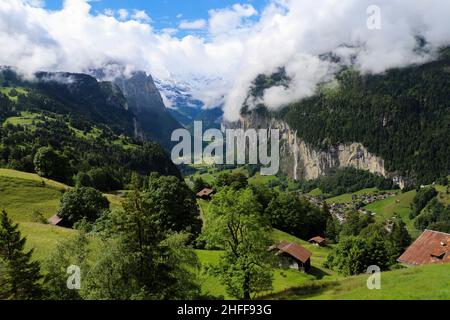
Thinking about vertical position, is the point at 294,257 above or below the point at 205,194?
below

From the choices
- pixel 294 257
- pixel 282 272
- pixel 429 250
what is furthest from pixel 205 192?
pixel 282 272

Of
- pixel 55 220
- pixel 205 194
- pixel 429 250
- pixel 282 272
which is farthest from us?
pixel 205 194

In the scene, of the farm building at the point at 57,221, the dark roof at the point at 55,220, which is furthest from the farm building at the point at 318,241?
the dark roof at the point at 55,220

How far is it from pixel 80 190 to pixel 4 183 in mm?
24184

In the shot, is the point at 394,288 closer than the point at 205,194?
Yes

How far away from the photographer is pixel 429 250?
7931 centimetres

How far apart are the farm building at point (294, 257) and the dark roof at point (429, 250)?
19828mm

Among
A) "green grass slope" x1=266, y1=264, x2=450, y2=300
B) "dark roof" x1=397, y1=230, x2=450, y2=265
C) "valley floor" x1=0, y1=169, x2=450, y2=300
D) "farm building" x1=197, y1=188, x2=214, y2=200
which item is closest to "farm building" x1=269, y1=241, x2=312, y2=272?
"valley floor" x1=0, y1=169, x2=450, y2=300

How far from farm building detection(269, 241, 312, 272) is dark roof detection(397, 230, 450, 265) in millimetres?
19828

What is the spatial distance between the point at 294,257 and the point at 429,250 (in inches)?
1059

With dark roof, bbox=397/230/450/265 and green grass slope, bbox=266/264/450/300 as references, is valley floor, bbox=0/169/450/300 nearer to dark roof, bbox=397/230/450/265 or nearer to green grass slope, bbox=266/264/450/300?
green grass slope, bbox=266/264/450/300

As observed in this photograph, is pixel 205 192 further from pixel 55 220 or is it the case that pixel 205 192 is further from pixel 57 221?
pixel 57 221
